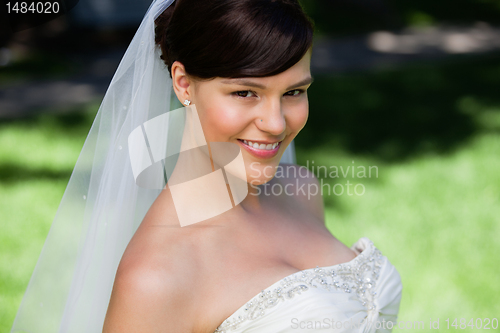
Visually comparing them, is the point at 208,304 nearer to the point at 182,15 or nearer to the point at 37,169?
the point at 182,15

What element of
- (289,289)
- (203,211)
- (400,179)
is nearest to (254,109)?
(203,211)

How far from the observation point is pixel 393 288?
7.45 feet

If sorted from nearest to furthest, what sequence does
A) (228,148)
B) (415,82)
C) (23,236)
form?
(228,148) → (23,236) → (415,82)

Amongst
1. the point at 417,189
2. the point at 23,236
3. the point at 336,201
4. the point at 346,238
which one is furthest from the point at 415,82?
the point at 23,236

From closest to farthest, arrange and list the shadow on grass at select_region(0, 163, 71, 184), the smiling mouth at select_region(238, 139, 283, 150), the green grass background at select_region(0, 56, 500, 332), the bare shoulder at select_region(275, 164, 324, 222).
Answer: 1. the smiling mouth at select_region(238, 139, 283, 150)
2. the bare shoulder at select_region(275, 164, 324, 222)
3. the green grass background at select_region(0, 56, 500, 332)
4. the shadow on grass at select_region(0, 163, 71, 184)

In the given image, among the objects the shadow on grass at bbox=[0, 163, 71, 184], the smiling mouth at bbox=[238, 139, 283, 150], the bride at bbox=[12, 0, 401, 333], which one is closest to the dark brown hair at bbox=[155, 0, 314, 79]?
the bride at bbox=[12, 0, 401, 333]

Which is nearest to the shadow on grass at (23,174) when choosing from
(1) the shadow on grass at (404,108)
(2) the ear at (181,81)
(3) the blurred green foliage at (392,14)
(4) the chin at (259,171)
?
(1) the shadow on grass at (404,108)

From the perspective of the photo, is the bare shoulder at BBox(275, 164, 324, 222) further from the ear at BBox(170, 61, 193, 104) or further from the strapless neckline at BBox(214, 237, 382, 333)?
the ear at BBox(170, 61, 193, 104)

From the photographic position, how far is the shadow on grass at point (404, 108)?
6008mm

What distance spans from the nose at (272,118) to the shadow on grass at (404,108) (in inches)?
160

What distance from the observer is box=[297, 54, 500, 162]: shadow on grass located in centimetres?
601

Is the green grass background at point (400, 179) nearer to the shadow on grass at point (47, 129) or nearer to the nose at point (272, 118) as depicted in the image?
the shadow on grass at point (47, 129)

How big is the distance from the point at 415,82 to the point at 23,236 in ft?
20.0

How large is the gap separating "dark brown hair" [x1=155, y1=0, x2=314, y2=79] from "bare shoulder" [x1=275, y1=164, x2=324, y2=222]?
929 millimetres
